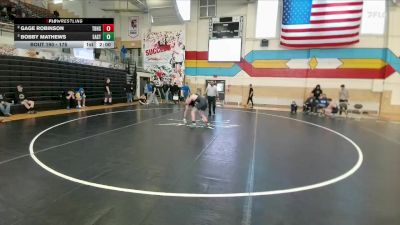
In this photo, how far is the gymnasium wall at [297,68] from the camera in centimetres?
1856

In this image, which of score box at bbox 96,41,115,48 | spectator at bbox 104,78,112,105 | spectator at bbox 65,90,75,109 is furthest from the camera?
spectator at bbox 104,78,112,105

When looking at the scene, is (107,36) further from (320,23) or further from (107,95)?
(320,23)

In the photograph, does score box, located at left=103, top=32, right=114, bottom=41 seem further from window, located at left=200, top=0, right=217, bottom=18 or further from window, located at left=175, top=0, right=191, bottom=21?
window, located at left=200, top=0, right=217, bottom=18

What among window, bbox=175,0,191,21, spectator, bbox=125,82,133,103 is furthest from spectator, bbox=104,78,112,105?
window, bbox=175,0,191,21

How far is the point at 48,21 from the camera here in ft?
30.4

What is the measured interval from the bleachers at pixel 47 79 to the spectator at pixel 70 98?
383 mm

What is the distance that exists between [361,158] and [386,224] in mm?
3448

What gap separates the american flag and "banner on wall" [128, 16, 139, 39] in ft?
41.6

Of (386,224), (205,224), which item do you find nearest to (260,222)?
(205,224)

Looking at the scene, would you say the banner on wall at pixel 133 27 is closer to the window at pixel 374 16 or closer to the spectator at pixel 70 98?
the spectator at pixel 70 98

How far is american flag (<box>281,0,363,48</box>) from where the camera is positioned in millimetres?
18281

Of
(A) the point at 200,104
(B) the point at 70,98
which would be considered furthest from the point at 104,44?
(B) the point at 70,98

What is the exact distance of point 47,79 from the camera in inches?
541

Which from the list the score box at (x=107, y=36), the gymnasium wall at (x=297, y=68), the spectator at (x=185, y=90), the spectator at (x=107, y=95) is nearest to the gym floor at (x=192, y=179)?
the score box at (x=107, y=36)
